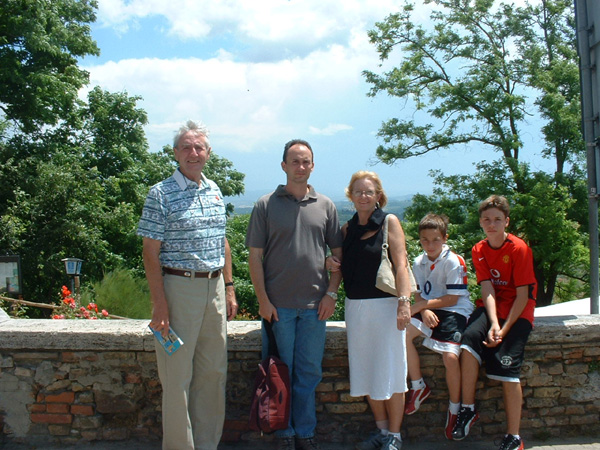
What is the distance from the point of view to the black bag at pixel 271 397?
10.1 feet

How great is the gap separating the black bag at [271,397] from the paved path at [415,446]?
0.48 metres

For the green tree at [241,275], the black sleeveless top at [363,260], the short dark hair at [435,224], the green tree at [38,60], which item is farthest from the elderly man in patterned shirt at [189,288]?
the green tree at [38,60]

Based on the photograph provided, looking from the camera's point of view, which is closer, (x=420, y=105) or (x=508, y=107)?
(x=508, y=107)

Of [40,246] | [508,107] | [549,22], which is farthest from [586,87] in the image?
[549,22]

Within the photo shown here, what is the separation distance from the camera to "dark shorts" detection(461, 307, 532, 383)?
326 cm

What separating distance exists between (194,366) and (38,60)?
42.5 feet

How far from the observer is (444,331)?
3400 mm

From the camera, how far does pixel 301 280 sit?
10.3ft

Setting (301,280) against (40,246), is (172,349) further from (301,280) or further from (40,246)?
(40,246)

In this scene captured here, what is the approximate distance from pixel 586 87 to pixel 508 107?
11.0m

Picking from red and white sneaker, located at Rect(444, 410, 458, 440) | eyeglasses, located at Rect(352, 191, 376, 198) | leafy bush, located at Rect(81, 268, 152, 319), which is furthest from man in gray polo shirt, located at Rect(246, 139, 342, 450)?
leafy bush, located at Rect(81, 268, 152, 319)

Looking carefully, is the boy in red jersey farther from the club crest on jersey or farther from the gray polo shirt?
the gray polo shirt

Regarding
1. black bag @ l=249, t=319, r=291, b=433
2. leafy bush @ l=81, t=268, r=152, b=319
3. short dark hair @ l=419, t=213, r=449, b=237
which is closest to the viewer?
black bag @ l=249, t=319, r=291, b=433

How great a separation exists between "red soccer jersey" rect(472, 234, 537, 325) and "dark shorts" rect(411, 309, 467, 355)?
0.28 meters
